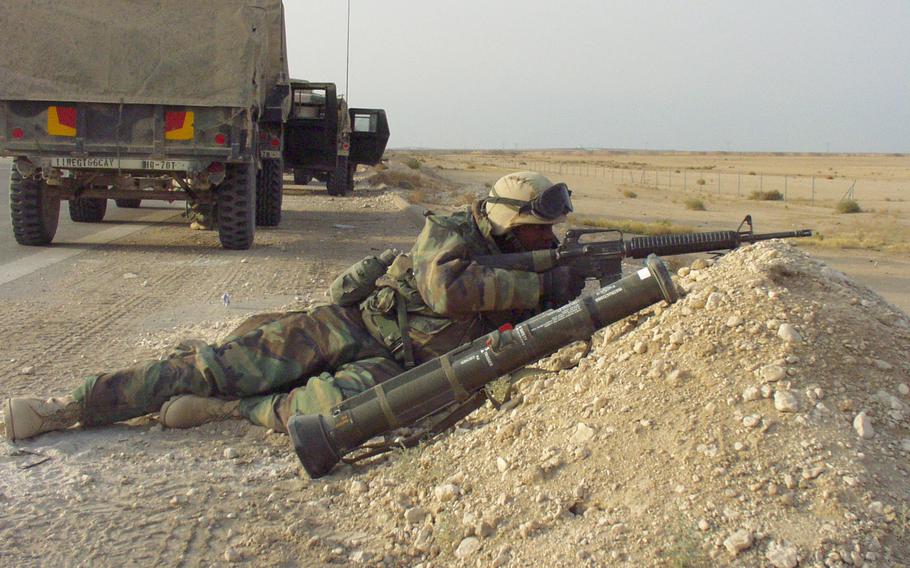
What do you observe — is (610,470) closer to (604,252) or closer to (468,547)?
(468,547)

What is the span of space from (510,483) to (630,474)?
444 millimetres

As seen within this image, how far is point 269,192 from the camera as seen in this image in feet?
44.0

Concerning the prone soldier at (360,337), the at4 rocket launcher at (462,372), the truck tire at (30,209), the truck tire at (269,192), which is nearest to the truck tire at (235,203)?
the truck tire at (30,209)

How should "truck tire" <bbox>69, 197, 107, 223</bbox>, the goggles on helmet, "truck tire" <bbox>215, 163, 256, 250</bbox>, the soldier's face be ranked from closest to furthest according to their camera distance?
the goggles on helmet → the soldier's face → "truck tire" <bbox>215, 163, 256, 250</bbox> → "truck tire" <bbox>69, 197, 107, 223</bbox>

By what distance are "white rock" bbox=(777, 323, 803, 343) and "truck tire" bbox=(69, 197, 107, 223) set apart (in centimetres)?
1181

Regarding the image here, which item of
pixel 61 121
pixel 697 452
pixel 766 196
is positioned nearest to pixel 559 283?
pixel 697 452

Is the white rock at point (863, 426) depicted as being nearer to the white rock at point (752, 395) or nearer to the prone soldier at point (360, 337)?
the white rock at point (752, 395)

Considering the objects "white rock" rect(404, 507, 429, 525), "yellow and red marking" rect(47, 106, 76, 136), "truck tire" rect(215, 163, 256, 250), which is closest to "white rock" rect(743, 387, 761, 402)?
"white rock" rect(404, 507, 429, 525)

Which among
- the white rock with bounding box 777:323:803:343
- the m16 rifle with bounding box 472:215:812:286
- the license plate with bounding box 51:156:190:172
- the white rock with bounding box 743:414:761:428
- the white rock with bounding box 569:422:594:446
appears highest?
the license plate with bounding box 51:156:190:172

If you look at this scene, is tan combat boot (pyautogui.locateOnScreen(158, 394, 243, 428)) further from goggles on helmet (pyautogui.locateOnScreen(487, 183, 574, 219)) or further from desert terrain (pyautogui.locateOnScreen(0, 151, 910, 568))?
goggles on helmet (pyautogui.locateOnScreen(487, 183, 574, 219))

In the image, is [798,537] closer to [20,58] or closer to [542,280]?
[542,280]

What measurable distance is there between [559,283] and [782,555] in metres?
1.95

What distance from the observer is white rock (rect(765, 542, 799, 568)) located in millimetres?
2502

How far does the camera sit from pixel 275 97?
12086 mm
